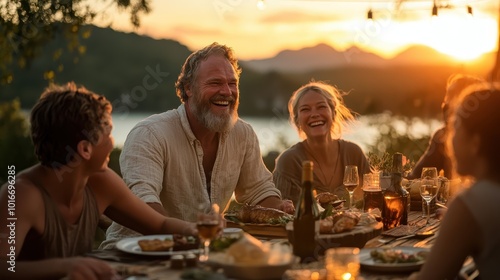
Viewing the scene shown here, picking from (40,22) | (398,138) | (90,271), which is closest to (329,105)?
(40,22)

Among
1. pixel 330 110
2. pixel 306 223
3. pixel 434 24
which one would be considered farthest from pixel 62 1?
pixel 306 223

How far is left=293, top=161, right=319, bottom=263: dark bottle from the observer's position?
293 cm

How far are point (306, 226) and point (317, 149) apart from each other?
280 centimetres

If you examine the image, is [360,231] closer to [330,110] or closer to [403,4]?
[330,110]

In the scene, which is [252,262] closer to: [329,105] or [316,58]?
[329,105]

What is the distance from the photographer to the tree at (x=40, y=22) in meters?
6.27

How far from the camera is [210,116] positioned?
4.55 meters

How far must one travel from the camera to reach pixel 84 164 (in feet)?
9.75

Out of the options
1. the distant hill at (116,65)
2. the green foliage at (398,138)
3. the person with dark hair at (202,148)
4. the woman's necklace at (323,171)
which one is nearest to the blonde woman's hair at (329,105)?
the woman's necklace at (323,171)

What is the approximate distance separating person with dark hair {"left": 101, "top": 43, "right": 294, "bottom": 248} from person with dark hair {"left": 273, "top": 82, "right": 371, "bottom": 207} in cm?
67

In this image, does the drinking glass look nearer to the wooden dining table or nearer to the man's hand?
the wooden dining table

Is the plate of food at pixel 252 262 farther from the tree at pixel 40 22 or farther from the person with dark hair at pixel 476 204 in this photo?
the tree at pixel 40 22

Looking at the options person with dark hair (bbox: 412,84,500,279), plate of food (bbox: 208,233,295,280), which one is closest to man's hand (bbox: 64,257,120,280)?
plate of food (bbox: 208,233,295,280)

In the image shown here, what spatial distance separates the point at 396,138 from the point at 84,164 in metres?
7.87
